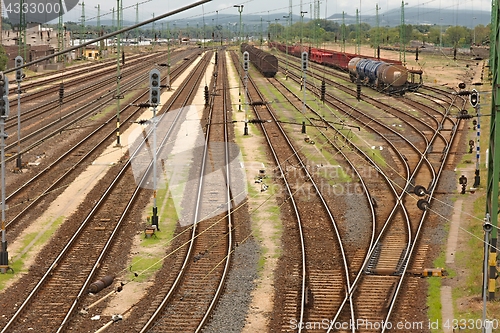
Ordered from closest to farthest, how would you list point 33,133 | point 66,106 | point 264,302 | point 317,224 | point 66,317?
point 66,317 < point 264,302 < point 317,224 < point 33,133 < point 66,106

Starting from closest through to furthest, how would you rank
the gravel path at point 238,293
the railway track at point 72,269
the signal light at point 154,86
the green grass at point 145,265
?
1. the gravel path at point 238,293
2. the railway track at point 72,269
3. the green grass at point 145,265
4. the signal light at point 154,86

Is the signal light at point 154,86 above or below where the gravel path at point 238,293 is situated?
above

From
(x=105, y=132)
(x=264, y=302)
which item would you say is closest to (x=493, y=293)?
(x=264, y=302)

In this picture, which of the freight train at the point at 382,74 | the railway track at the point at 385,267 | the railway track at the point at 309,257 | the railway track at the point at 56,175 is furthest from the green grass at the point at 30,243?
the freight train at the point at 382,74

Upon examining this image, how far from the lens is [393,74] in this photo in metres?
60.3

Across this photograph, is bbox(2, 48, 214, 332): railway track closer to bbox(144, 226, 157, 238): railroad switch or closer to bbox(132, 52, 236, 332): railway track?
bbox(144, 226, 157, 238): railroad switch

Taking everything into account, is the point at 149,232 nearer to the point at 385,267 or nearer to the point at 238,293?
the point at 238,293

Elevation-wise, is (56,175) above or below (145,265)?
above

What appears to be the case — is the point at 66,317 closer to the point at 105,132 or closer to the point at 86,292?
the point at 86,292

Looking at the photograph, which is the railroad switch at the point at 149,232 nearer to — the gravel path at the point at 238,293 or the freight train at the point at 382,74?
the gravel path at the point at 238,293

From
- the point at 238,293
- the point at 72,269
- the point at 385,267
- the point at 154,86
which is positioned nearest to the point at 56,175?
the point at 154,86

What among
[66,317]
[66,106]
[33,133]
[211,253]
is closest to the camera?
[66,317]

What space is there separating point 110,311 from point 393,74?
46837 mm

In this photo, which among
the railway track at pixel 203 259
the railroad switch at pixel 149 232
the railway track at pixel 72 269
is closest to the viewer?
the railway track at pixel 203 259
